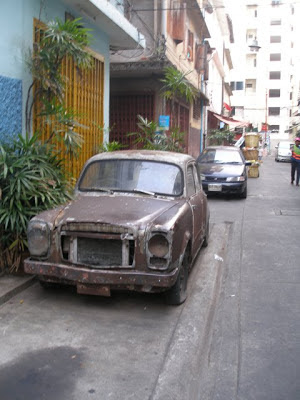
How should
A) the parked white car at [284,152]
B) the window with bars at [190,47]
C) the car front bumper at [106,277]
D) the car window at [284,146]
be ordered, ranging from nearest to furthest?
the car front bumper at [106,277] < the window with bars at [190,47] < the parked white car at [284,152] < the car window at [284,146]

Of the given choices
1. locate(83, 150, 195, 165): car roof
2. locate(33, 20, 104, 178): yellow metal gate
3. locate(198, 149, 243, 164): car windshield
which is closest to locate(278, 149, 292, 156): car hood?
locate(198, 149, 243, 164): car windshield

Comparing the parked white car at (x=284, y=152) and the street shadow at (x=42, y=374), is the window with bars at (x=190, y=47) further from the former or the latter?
the parked white car at (x=284, y=152)

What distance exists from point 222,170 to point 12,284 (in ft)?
29.4

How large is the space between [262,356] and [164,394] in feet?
3.47

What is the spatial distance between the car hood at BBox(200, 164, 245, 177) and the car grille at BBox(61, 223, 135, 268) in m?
8.74

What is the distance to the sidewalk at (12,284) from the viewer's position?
5.06m

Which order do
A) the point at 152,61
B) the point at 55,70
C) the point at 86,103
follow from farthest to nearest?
the point at 152,61, the point at 86,103, the point at 55,70

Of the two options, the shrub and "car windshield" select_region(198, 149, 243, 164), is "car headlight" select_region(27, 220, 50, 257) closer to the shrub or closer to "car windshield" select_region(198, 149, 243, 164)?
the shrub

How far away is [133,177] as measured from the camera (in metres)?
5.92

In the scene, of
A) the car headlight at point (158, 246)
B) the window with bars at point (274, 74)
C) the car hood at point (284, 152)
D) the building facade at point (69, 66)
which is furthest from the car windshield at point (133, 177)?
the window with bars at point (274, 74)

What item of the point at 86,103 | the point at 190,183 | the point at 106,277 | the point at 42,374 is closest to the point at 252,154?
the point at 86,103

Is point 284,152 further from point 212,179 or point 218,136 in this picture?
point 212,179

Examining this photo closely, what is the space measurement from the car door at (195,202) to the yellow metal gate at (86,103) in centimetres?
262

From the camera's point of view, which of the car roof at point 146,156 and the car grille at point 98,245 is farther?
the car roof at point 146,156
